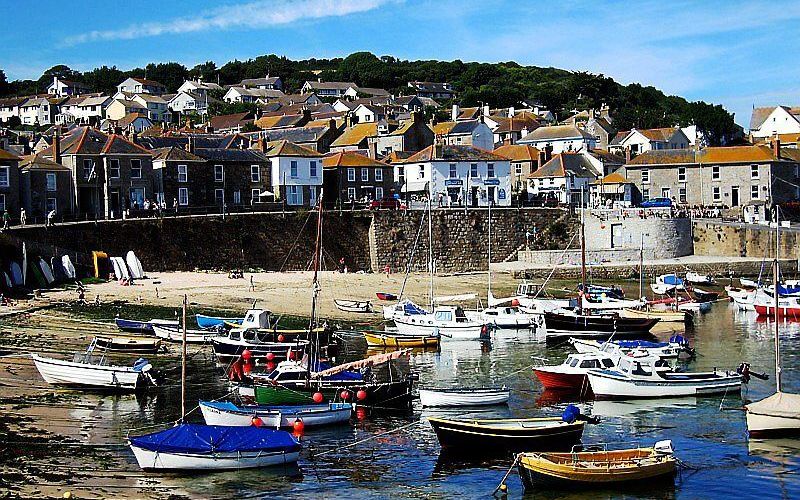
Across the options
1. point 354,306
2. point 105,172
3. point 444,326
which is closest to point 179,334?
point 444,326

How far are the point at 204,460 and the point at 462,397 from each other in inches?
359

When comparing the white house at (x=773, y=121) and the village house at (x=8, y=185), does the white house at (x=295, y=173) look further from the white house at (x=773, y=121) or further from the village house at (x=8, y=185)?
the white house at (x=773, y=121)

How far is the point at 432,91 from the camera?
195000 mm

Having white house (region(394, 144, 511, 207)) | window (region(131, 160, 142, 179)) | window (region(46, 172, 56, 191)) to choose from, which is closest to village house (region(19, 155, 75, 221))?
window (region(46, 172, 56, 191))

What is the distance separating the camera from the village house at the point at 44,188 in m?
60.1

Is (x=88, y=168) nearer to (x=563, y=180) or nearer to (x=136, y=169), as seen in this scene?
(x=136, y=169)

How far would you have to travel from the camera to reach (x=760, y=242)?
2692 inches

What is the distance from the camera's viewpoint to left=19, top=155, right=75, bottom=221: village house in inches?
2365

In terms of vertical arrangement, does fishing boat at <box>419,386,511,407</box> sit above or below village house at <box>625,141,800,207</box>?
below

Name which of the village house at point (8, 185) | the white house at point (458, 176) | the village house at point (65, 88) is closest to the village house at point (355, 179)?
the white house at point (458, 176)

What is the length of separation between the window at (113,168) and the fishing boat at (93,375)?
33.1 meters

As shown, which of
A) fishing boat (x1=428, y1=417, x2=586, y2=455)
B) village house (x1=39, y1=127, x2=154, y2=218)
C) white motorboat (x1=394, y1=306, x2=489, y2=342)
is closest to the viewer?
fishing boat (x1=428, y1=417, x2=586, y2=455)

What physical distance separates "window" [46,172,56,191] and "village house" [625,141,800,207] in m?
43.6

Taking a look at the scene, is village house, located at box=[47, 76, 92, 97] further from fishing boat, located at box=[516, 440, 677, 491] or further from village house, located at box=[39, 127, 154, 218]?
fishing boat, located at box=[516, 440, 677, 491]
